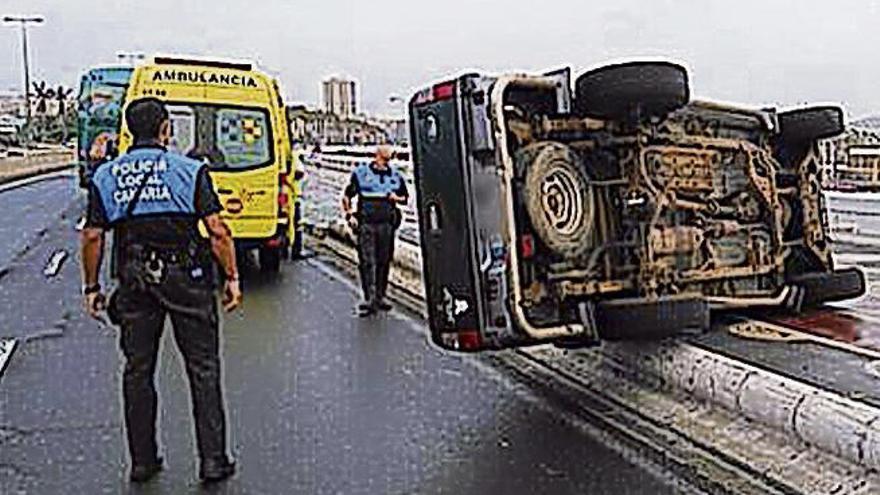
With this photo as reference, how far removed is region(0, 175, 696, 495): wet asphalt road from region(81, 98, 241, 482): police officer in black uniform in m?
0.27

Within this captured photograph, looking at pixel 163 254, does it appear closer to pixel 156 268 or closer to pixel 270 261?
pixel 156 268

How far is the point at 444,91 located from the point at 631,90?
45.8 inches

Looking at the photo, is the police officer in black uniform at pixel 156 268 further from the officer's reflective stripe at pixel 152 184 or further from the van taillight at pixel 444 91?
the van taillight at pixel 444 91

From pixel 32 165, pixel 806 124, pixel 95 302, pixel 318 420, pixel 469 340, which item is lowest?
pixel 318 420

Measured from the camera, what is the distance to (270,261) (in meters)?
15.2

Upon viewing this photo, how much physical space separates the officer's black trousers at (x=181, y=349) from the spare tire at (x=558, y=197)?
7.26 ft

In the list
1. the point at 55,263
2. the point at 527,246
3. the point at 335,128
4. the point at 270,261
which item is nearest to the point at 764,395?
the point at 527,246

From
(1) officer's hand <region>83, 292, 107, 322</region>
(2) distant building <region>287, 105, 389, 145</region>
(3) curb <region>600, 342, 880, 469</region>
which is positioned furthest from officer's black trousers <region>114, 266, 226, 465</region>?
(2) distant building <region>287, 105, 389, 145</region>

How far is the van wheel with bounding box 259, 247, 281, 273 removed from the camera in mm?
15086

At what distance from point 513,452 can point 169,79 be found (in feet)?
30.4

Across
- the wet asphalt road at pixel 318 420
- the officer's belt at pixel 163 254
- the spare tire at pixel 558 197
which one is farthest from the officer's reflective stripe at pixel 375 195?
the officer's belt at pixel 163 254

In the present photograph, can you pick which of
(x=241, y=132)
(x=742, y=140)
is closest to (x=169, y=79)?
(x=241, y=132)

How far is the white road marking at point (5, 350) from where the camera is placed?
9109mm

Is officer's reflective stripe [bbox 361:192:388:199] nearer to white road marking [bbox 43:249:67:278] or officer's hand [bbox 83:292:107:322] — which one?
white road marking [bbox 43:249:67:278]
